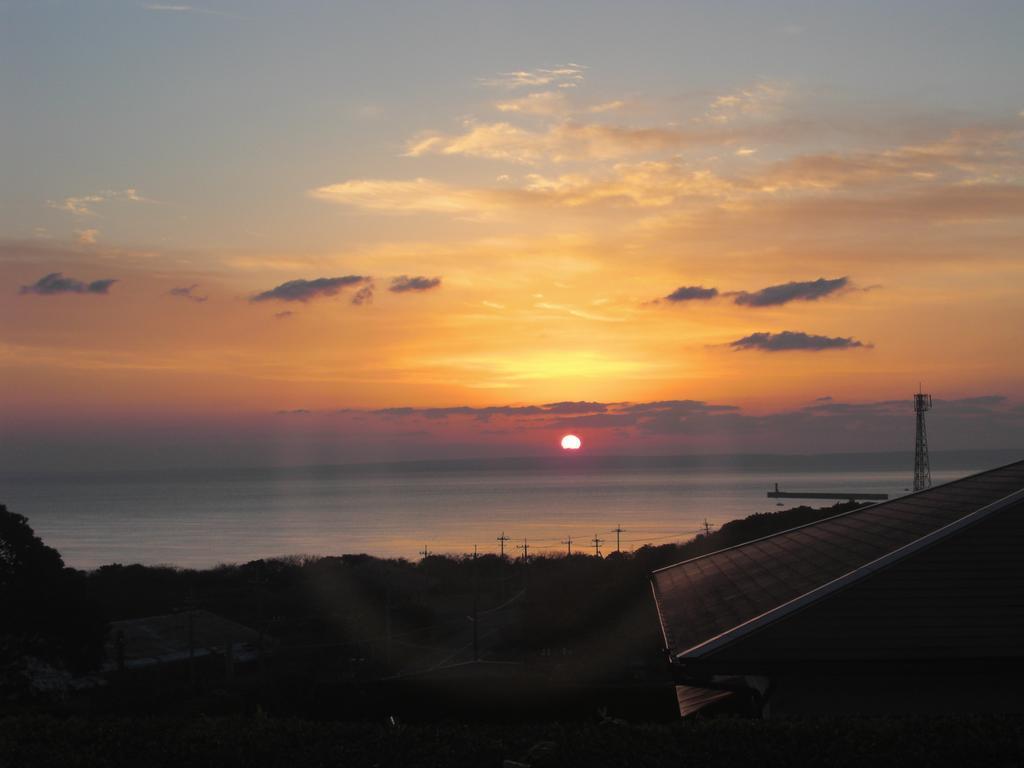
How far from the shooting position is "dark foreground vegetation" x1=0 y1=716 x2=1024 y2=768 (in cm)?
725

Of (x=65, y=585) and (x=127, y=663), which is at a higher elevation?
(x=65, y=585)

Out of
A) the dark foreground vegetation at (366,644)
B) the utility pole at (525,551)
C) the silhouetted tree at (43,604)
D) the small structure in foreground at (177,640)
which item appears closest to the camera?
the dark foreground vegetation at (366,644)

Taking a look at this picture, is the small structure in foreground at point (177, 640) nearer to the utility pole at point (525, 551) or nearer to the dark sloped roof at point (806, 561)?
the dark sloped roof at point (806, 561)

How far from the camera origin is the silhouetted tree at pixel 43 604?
2230 centimetres

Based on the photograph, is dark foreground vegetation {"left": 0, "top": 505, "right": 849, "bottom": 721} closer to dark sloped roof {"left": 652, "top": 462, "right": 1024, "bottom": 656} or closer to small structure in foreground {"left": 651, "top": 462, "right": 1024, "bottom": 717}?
dark sloped roof {"left": 652, "top": 462, "right": 1024, "bottom": 656}

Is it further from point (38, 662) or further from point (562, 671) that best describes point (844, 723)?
point (38, 662)

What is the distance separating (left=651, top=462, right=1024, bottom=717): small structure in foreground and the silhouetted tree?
55.0 feet

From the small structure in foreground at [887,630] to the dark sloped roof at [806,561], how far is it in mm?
42

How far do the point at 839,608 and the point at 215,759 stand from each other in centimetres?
614

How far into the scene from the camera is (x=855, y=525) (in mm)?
13898

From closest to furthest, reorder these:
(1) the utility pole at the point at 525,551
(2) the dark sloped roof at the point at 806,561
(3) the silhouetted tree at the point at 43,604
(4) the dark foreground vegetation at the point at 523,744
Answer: (4) the dark foreground vegetation at the point at 523,744 < (2) the dark sloped roof at the point at 806,561 < (3) the silhouetted tree at the point at 43,604 < (1) the utility pole at the point at 525,551

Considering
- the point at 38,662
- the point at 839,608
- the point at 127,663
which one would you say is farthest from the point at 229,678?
the point at 839,608

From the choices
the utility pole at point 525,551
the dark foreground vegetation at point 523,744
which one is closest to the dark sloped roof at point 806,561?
the dark foreground vegetation at point 523,744

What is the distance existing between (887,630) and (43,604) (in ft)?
66.4
